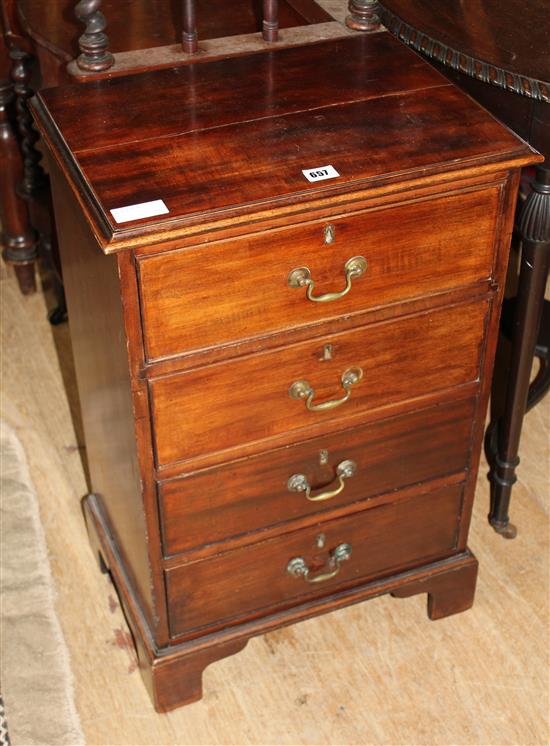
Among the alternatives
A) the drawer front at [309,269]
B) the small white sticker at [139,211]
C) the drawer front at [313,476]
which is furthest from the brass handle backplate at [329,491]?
the small white sticker at [139,211]

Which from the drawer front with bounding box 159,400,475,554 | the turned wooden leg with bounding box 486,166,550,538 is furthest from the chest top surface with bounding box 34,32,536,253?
the drawer front with bounding box 159,400,475,554

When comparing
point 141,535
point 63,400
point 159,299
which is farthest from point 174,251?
point 63,400

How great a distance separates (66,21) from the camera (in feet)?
6.17

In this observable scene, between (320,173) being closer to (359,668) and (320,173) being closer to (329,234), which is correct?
(329,234)

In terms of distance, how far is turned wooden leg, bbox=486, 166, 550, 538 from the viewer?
5.41 ft

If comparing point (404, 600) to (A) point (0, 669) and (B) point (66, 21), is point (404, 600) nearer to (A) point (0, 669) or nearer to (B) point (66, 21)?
(A) point (0, 669)

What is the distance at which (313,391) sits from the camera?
1525mm

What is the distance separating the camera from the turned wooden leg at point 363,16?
1.64 m

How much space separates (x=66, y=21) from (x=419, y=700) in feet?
4.17

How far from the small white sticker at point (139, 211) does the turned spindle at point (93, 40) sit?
33 cm

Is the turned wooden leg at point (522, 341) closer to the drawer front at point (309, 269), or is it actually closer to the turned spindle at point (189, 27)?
Result: the drawer front at point (309, 269)

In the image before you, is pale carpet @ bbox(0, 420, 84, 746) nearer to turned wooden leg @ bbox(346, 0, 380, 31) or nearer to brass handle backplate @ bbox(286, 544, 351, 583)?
brass handle backplate @ bbox(286, 544, 351, 583)

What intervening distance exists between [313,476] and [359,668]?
0.43m

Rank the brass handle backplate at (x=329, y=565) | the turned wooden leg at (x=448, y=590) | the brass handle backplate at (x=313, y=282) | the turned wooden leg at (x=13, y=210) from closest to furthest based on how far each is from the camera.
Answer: the brass handle backplate at (x=313, y=282)
the brass handle backplate at (x=329, y=565)
the turned wooden leg at (x=448, y=590)
the turned wooden leg at (x=13, y=210)
